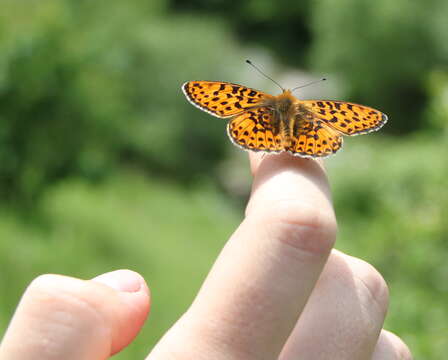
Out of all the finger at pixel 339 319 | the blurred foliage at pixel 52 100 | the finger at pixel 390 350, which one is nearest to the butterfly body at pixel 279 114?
the finger at pixel 339 319

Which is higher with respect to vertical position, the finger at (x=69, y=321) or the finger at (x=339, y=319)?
the finger at (x=69, y=321)

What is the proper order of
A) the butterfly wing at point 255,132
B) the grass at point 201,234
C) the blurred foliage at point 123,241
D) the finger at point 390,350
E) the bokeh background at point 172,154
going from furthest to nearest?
the blurred foliage at point 123,241, the bokeh background at point 172,154, the grass at point 201,234, the butterfly wing at point 255,132, the finger at point 390,350

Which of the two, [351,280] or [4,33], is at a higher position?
[351,280]

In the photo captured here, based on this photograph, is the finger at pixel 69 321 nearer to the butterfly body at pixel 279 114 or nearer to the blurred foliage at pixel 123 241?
the butterfly body at pixel 279 114

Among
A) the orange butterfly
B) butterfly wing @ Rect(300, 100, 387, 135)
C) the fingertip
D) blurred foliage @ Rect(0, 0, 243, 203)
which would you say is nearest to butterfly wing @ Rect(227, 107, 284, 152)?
the orange butterfly

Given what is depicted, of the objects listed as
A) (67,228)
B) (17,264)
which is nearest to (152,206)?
(67,228)

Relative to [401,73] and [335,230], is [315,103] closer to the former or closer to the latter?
[335,230]

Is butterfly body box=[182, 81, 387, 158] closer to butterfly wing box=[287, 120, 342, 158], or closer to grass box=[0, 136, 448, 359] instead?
butterfly wing box=[287, 120, 342, 158]
